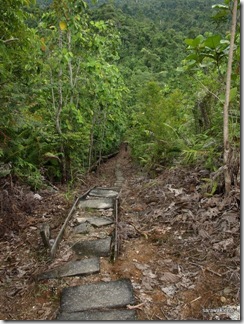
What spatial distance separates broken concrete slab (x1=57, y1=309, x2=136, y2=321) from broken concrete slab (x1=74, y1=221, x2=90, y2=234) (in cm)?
204

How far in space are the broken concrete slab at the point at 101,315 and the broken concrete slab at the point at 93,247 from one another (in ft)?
3.85

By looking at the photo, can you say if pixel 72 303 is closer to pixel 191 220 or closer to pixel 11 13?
pixel 191 220

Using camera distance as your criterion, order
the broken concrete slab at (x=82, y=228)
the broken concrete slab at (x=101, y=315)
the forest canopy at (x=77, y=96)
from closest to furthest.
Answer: the broken concrete slab at (x=101, y=315)
the forest canopy at (x=77, y=96)
the broken concrete slab at (x=82, y=228)

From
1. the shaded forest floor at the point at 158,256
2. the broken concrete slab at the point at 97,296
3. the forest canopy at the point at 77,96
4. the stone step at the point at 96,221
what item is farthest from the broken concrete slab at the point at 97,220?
the broken concrete slab at the point at 97,296

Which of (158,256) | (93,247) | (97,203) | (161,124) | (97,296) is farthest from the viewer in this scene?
(161,124)

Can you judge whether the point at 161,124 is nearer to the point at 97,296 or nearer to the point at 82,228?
the point at 82,228

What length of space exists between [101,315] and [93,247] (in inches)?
58.8

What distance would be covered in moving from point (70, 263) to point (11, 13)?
3596 millimetres

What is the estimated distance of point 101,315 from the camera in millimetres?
2873

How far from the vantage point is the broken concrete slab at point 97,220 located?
5.30 metres

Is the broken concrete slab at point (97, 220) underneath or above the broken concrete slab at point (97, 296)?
underneath

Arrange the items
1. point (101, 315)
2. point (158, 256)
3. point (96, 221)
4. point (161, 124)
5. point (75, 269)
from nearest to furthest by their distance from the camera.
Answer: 1. point (101, 315)
2. point (75, 269)
3. point (158, 256)
4. point (96, 221)
5. point (161, 124)

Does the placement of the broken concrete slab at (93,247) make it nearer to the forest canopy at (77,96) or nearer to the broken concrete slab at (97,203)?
the broken concrete slab at (97,203)

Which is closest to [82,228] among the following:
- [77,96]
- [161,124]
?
[161,124]
